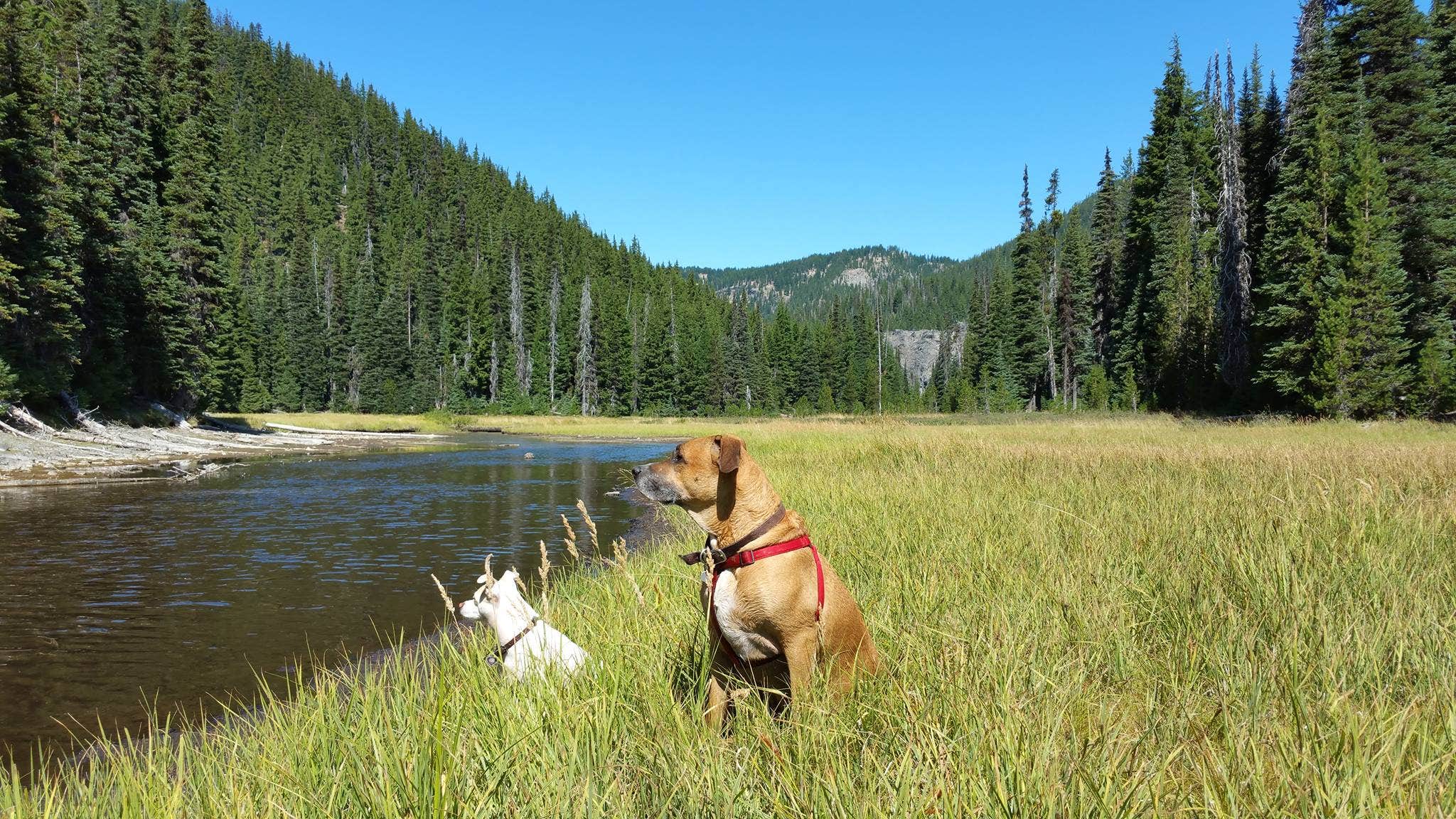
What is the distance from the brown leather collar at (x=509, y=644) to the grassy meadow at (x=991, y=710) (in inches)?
7.0

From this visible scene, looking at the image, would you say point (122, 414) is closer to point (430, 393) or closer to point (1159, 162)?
point (430, 393)

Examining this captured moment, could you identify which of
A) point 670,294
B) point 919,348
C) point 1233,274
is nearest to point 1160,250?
point 1233,274

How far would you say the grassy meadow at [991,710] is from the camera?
2002 millimetres

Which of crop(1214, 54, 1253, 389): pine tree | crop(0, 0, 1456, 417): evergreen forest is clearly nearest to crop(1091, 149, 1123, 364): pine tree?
crop(0, 0, 1456, 417): evergreen forest

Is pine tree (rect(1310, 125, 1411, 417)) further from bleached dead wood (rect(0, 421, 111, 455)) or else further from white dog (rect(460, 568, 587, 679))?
bleached dead wood (rect(0, 421, 111, 455))

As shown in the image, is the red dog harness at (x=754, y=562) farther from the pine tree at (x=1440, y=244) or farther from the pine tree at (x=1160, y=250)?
the pine tree at (x=1160, y=250)

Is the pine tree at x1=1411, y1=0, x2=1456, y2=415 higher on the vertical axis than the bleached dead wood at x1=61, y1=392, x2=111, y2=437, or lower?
higher

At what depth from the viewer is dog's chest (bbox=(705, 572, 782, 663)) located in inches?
120

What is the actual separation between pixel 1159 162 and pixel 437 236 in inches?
3242

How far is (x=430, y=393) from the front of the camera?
73250 mm

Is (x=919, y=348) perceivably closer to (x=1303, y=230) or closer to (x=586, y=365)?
(x=586, y=365)

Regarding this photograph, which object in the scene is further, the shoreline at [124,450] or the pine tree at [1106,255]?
the pine tree at [1106,255]

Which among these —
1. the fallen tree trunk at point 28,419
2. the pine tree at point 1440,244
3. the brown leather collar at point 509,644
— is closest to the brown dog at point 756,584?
the brown leather collar at point 509,644

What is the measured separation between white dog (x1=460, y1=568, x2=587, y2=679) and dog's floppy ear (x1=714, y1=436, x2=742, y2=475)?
1.30 m
